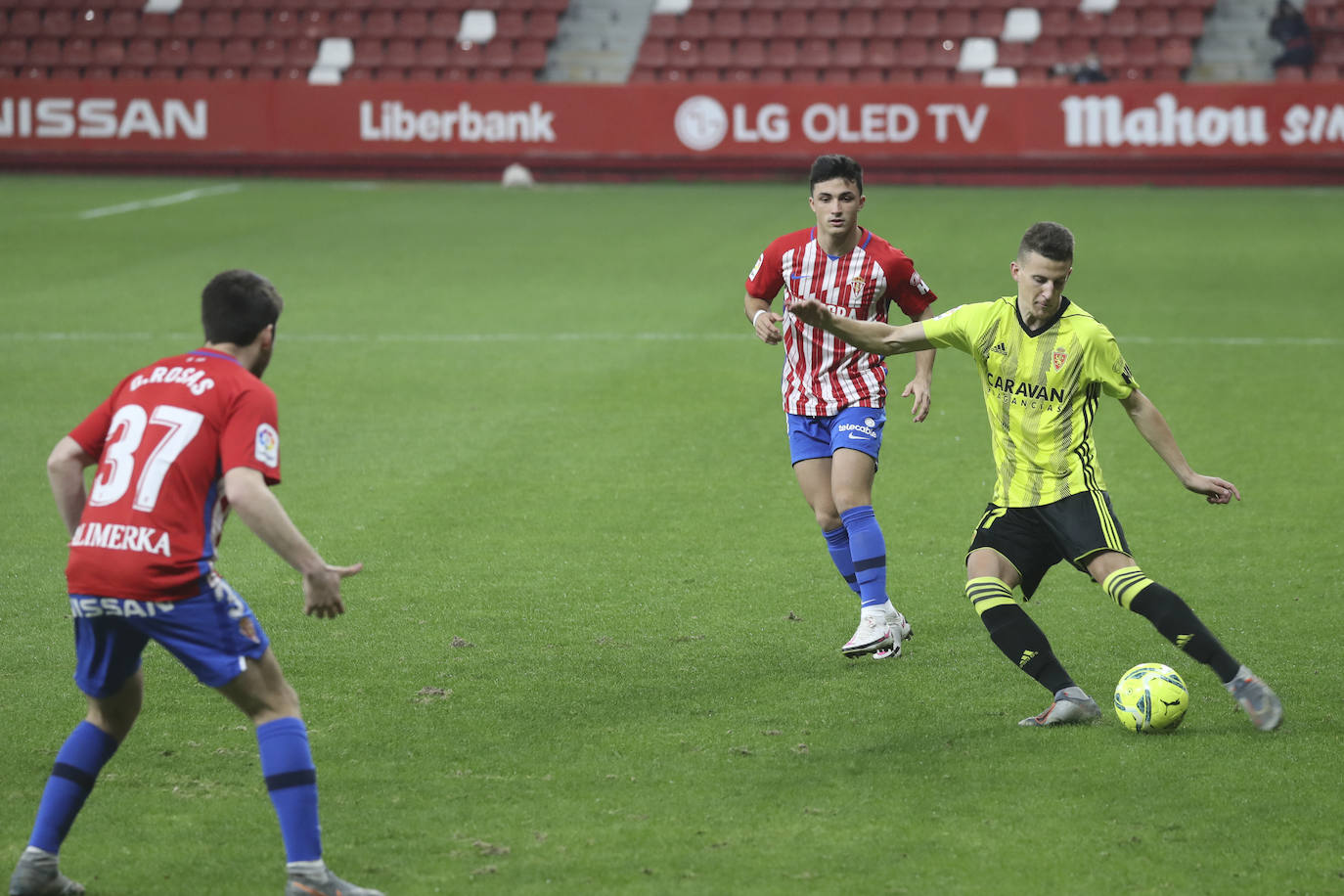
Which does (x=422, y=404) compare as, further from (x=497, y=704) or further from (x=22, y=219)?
(x=22, y=219)

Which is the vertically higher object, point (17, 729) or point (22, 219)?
point (22, 219)

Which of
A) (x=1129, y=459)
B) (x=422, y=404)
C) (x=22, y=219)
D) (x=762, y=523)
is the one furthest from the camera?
(x=22, y=219)

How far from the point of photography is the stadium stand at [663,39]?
27391mm

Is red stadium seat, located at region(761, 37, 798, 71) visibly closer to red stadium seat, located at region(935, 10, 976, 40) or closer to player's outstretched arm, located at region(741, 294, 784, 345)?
red stadium seat, located at region(935, 10, 976, 40)

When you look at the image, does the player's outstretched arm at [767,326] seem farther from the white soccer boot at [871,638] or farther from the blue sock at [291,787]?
the blue sock at [291,787]

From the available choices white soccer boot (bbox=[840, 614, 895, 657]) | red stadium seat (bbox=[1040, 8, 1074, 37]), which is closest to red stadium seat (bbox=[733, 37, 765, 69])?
red stadium seat (bbox=[1040, 8, 1074, 37])

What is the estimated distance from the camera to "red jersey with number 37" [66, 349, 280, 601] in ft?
13.1

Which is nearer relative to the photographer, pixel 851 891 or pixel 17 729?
pixel 851 891

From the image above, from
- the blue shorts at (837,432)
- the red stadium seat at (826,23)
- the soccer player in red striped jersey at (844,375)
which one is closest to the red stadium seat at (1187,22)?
the red stadium seat at (826,23)

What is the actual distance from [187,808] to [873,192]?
68.9ft

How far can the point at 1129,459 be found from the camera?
9812mm

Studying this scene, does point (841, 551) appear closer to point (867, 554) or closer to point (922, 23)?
point (867, 554)

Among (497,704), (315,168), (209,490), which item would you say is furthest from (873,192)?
(209,490)

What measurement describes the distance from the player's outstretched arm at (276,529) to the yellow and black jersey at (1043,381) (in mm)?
2469
